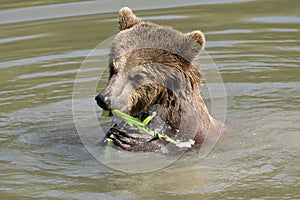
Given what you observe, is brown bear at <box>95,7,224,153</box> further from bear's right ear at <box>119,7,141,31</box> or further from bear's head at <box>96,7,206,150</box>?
bear's right ear at <box>119,7,141,31</box>

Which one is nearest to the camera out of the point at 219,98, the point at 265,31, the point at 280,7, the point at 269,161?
the point at 269,161

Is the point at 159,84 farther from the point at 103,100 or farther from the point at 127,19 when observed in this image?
the point at 127,19

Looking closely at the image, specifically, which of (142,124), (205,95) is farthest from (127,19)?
(205,95)

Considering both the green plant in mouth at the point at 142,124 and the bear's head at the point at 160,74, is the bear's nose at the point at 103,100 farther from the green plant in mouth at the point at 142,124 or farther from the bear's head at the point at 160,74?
the bear's head at the point at 160,74

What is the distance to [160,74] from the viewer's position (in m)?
7.92

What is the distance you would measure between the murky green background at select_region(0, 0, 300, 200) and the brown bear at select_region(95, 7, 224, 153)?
0.38 m

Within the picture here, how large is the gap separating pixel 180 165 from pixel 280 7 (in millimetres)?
7348

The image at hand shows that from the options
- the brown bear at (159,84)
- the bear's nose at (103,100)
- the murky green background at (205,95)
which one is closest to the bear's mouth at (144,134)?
the brown bear at (159,84)

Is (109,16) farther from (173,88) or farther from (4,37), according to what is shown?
(173,88)

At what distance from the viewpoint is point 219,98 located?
10.3 metres

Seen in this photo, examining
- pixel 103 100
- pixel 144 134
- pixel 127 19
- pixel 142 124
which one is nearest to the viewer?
pixel 103 100

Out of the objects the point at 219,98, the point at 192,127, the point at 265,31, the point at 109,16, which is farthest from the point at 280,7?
the point at 192,127

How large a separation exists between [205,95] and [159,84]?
2788mm

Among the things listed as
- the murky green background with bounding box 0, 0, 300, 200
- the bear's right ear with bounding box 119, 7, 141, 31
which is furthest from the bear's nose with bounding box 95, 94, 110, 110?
the bear's right ear with bounding box 119, 7, 141, 31
